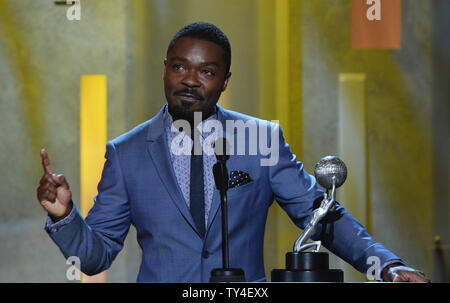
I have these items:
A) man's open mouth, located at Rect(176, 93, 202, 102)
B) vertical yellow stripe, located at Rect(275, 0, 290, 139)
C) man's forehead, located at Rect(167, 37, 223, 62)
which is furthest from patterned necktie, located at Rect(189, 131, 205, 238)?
vertical yellow stripe, located at Rect(275, 0, 290, 139)

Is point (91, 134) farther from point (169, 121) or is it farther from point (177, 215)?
point (177, 215)

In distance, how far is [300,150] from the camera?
3.42 m

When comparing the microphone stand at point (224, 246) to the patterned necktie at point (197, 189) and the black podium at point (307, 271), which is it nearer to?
the black podium at point (307, 271)

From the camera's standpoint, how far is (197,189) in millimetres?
1830

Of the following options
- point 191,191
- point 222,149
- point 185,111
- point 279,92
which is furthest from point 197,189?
point 279,92

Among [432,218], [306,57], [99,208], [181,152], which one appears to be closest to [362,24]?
[306,57]

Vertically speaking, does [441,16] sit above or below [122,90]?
above

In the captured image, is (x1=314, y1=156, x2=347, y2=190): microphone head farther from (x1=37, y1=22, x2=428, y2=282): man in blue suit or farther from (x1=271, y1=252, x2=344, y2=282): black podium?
(x1=37, y1=22, x2=428, y2=282): man in blue suit

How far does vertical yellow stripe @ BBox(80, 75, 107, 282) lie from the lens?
3.42 m

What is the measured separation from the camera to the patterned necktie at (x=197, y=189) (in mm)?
1797

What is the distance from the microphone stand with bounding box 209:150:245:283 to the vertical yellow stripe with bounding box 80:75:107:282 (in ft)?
7.03

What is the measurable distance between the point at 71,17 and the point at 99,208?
1.96 metres

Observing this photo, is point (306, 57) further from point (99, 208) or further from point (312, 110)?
point (99, 208)

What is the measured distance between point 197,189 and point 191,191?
0.02 metres
